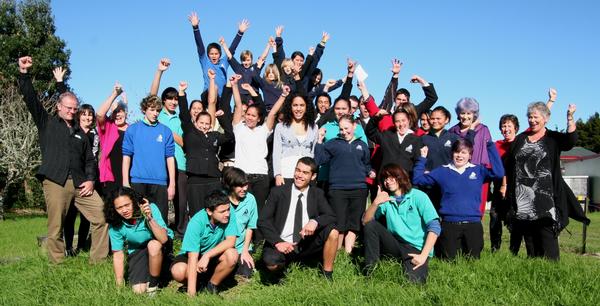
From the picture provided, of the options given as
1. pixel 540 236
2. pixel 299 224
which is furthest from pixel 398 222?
pixel 540 236

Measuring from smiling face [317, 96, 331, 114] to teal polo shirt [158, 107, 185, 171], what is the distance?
2.28 meters

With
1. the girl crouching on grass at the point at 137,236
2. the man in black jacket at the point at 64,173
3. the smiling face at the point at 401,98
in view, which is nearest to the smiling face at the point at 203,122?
the man in black jacket at the point at 64,173

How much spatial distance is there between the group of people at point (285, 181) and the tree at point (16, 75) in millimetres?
23132

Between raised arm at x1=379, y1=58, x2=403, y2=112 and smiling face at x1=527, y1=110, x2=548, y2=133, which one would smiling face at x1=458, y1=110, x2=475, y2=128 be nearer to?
smiling face at x1=527, y1=110, x2=548, y2=133

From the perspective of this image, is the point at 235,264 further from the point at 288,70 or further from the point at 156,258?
the point at 288,70

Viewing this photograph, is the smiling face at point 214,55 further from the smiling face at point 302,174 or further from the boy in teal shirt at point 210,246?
the boy in teal shirt at point 210,246

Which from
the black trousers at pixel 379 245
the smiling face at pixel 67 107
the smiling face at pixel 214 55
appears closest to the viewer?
the black trousers at pixel 379 245

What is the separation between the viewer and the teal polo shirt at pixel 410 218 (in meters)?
6.02

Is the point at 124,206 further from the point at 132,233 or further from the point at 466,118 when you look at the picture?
the point at 466,118

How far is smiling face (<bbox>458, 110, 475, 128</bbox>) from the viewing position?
720 cm

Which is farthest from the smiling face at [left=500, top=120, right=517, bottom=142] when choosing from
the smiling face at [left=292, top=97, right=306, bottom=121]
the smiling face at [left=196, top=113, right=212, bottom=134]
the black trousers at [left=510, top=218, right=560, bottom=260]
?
the smiling face at [left=196, top=113, right=212, bottom=134]

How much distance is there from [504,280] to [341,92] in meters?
4.40

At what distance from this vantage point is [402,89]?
8742mm

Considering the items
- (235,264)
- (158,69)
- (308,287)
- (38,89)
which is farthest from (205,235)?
(38,89)
